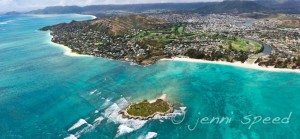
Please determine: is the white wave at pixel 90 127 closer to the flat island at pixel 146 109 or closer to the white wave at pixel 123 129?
the white wave at pixel 123 129

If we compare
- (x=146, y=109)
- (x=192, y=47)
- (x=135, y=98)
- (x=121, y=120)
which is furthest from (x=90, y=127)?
(x=192, y=47)

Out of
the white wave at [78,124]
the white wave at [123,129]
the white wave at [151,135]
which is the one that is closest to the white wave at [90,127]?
the white wave at [78,124]

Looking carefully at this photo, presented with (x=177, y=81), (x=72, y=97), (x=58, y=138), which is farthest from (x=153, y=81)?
(x=58, y=138)

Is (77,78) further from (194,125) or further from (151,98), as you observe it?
(194,125)

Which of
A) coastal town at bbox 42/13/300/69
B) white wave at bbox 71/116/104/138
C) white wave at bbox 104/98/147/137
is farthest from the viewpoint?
coastal town at bbox 42/13/300/69

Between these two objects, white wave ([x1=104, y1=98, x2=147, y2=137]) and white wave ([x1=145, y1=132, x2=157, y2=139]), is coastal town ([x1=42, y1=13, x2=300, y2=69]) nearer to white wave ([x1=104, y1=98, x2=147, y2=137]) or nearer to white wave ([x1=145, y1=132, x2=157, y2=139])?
white wave ([x1=104, y1=98, x2=147, y2=137])

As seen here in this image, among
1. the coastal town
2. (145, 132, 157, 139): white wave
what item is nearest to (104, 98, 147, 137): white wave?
(145, 132, 157, 139): white wave

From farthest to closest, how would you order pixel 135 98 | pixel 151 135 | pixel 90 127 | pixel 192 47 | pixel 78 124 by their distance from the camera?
1. pixel 192 47
2. pixel 135 98
3. pixel 78 124
4. pixel 90 127
5. pixel 151 135

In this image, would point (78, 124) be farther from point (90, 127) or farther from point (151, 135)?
point (151, 135)
